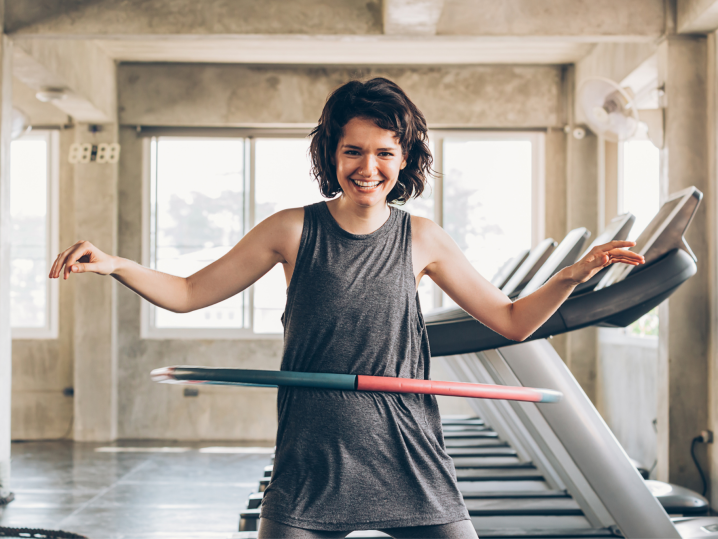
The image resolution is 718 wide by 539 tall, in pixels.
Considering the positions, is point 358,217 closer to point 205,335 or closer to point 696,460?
point 696,460

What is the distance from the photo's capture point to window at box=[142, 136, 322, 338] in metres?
5.89

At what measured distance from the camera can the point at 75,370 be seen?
5.69 m

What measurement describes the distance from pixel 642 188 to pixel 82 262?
4.55 metres

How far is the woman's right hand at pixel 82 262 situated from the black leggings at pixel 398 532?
509 millimetres

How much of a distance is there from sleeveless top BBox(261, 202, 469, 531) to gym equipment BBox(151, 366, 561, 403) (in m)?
0.05

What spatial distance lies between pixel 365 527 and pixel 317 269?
1.42 feet

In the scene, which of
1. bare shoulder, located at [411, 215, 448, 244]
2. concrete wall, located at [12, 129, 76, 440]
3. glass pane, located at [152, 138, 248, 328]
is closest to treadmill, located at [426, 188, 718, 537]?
bare shoulder, located at [411, 215, 448, 244]

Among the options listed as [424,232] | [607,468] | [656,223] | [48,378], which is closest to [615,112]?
[656,223]

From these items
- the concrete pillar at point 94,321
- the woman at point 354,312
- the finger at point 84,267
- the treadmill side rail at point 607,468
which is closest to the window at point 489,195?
the concrete pillar at point 94,321

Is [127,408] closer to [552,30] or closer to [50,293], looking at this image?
[50,293]

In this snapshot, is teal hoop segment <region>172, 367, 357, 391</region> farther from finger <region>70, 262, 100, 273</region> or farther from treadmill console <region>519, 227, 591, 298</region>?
treadmill console <region>519, 227, 591, 298</region>

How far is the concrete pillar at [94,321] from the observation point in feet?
18.6

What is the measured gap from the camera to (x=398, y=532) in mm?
1144

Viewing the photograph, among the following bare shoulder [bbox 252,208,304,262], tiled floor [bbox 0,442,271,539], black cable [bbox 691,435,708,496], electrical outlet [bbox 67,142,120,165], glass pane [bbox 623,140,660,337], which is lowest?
tiled floor [bbox 0,442,271,539]
